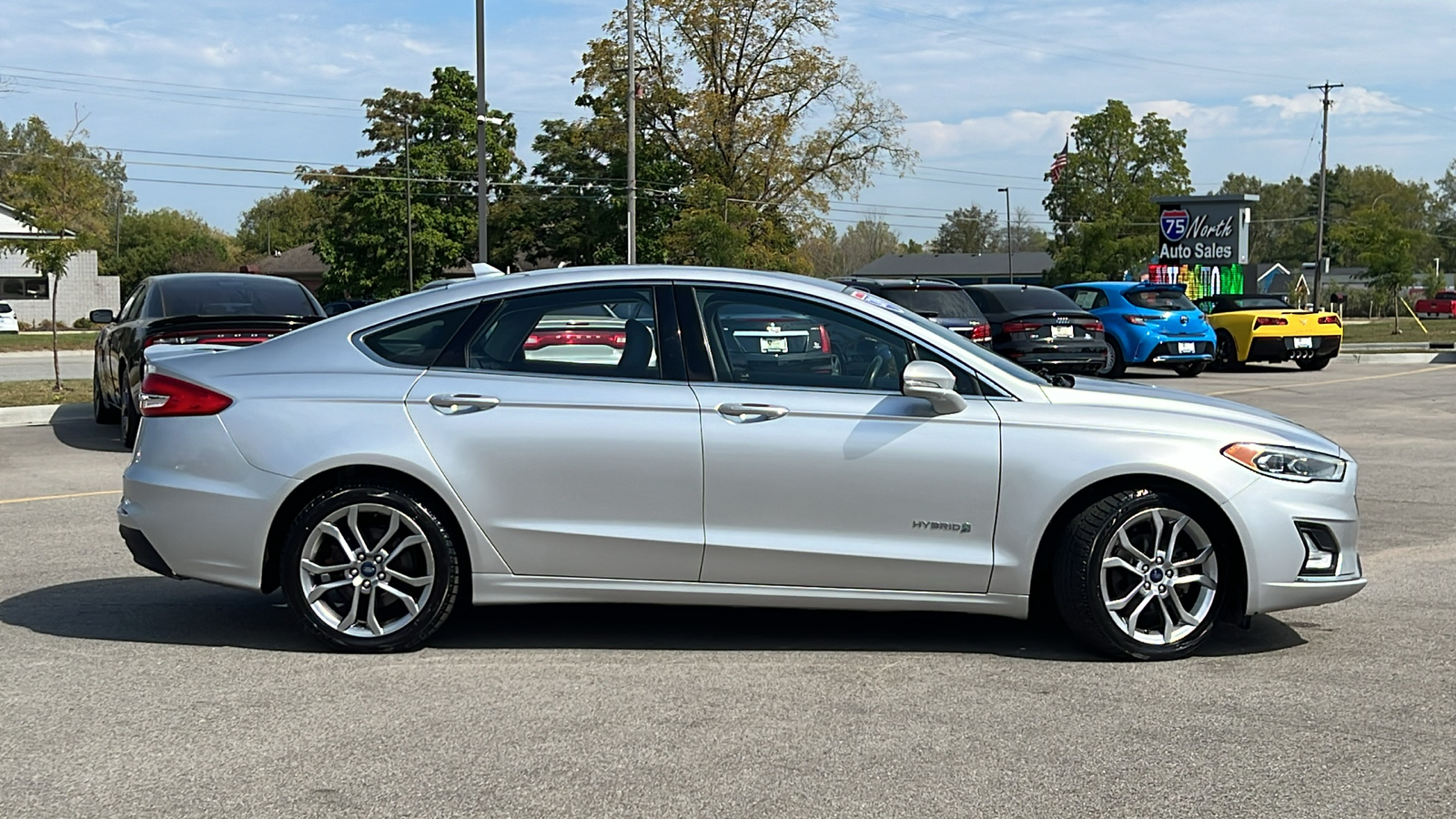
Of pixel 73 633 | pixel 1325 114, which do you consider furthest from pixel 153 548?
pixel 1325 114

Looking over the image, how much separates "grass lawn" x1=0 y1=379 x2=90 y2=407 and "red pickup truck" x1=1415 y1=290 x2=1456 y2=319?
258 ft

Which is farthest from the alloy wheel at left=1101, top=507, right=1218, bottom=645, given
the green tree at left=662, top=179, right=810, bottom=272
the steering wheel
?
the green tree at left=662, top=179, right=810, bottom=272

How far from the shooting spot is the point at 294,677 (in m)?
5.16

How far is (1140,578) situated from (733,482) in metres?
1.63

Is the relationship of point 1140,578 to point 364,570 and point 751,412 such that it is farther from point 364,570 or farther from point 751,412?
point 364,570

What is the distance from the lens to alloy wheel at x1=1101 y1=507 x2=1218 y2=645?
5.31 m

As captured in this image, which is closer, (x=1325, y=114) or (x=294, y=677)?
(x=294, y=677)

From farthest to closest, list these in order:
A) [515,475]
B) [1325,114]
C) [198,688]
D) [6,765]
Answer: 1. [1325,114]
2. [515,475]
3. [198,688]
4. [6,765]

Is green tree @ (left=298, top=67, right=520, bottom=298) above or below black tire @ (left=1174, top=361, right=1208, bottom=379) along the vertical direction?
above

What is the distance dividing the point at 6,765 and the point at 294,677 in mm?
1130

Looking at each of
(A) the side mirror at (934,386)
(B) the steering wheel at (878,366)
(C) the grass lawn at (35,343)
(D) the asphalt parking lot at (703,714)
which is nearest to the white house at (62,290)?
(C) the grass lawn at (35,343)

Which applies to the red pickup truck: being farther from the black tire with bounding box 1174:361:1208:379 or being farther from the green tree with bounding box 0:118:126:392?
the green tree with bounding box 0:118:126:392

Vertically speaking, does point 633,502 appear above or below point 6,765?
above

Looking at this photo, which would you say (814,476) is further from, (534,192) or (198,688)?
(534,192)
